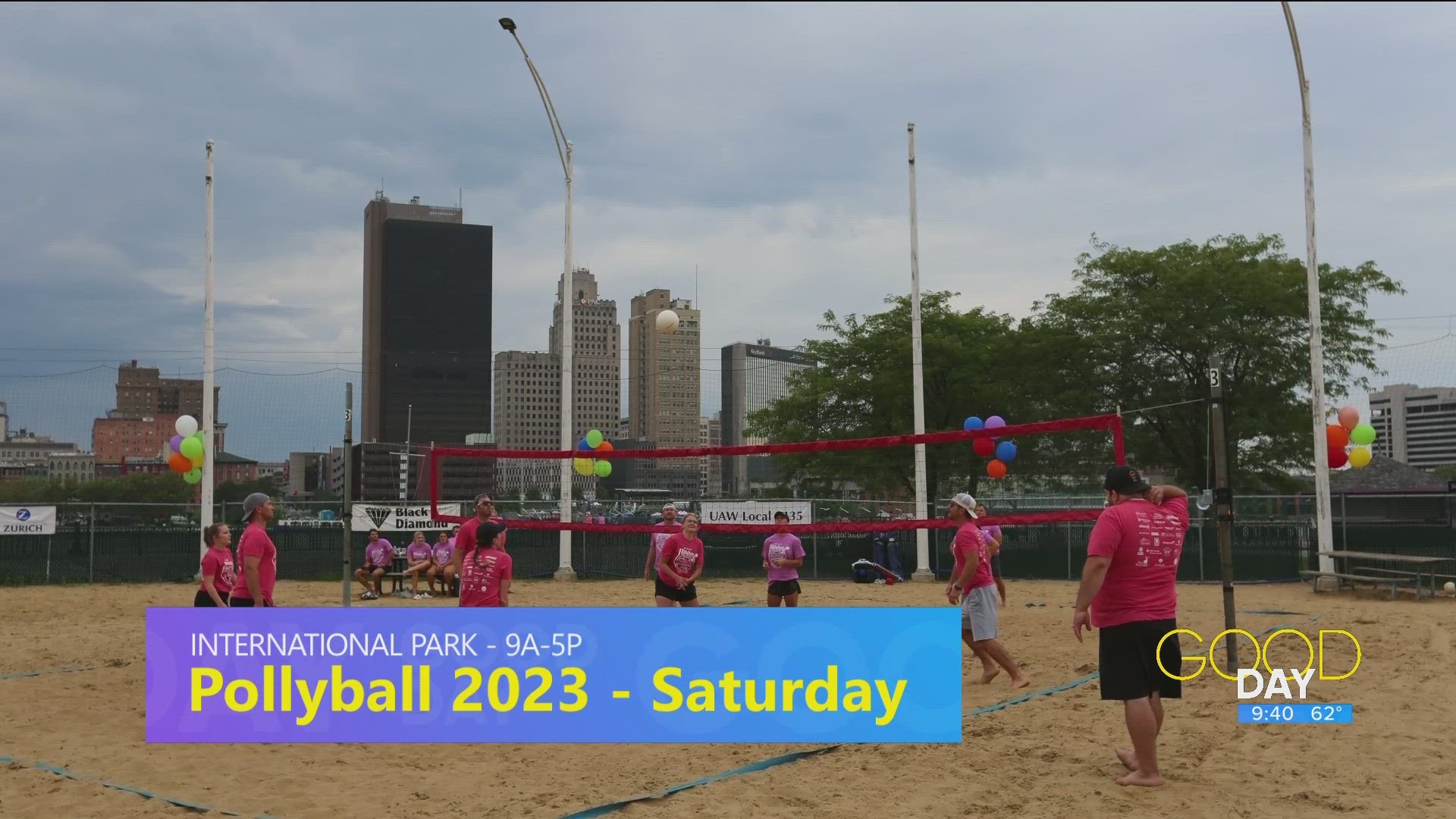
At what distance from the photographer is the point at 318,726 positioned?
6680 mm

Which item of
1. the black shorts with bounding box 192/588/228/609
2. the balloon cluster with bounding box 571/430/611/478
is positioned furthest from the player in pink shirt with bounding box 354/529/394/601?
the black shorts with bounding box 192/588/228/609

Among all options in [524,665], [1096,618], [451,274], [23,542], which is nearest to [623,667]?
[524,665]

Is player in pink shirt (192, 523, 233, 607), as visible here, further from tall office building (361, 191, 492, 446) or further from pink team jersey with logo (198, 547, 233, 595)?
tall office building (361, 191, 492, 446)

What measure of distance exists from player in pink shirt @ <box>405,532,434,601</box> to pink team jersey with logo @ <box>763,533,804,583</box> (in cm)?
790

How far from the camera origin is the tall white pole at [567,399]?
22297 millimetres

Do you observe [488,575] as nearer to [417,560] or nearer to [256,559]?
[256,559]

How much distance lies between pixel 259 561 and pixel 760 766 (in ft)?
14.0

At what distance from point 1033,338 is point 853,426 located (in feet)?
18.5

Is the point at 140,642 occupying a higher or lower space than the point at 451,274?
lower

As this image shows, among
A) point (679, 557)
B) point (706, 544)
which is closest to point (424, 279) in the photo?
point (706, 544)

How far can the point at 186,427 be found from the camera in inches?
821

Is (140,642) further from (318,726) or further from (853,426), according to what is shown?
(853,426)

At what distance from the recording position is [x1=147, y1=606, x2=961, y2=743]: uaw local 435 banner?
6355mm

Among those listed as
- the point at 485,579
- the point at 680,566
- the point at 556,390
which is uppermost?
the point at 556,390
